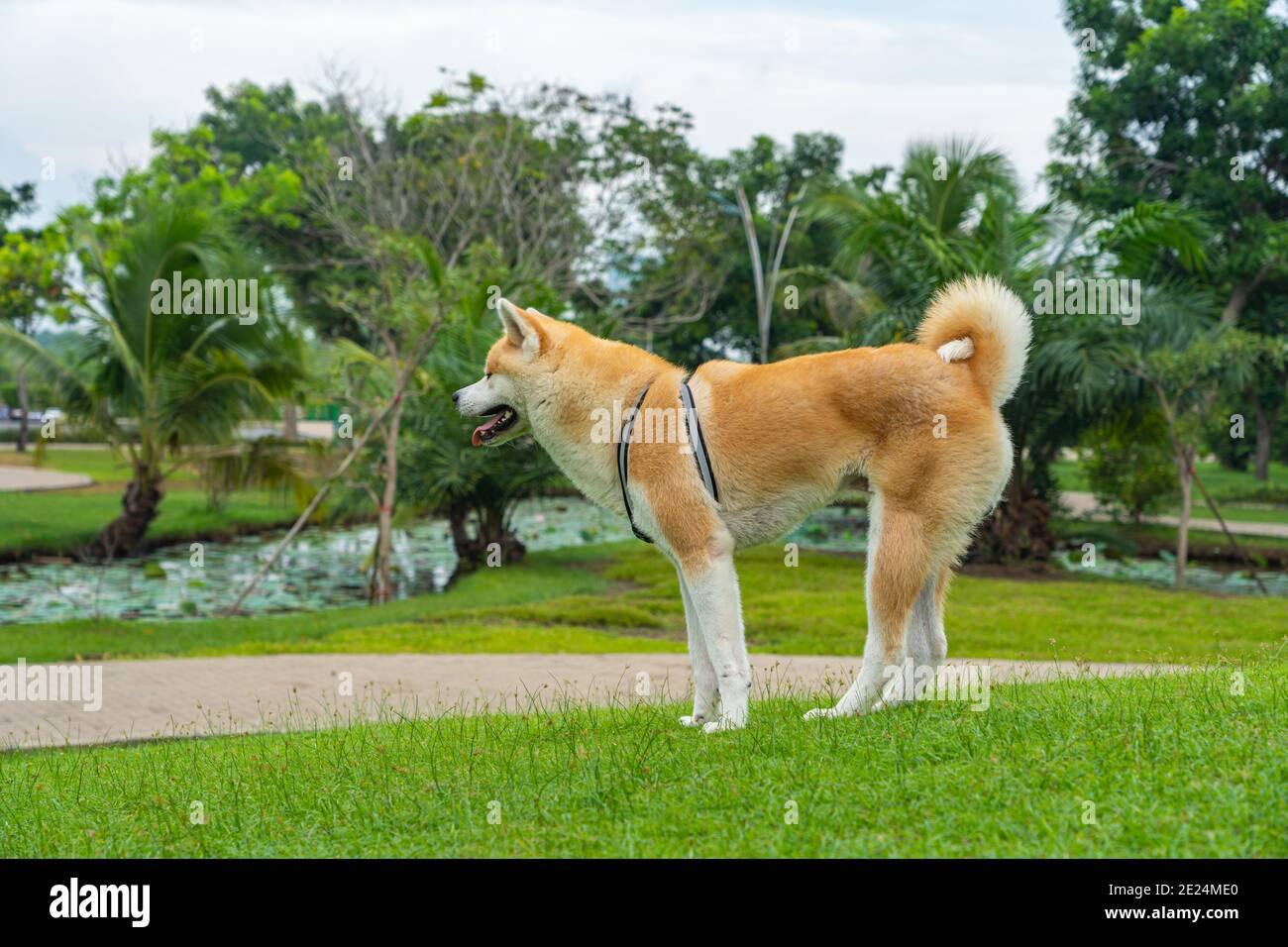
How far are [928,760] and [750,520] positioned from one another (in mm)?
1420

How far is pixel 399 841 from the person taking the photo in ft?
14.6

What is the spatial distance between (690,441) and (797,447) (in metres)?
0.50

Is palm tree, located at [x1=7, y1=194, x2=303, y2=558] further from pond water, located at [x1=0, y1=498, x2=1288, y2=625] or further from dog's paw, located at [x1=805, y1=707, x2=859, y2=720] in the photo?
dog's paw, located at [x1=805, y1=707, x2=859, y2=720]

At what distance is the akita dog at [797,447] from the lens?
547cm

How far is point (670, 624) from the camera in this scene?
14953 millimetres

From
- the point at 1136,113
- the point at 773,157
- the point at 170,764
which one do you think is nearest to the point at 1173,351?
the point at 1136,113

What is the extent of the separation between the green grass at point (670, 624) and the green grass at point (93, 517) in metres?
6.71

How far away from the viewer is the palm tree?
18.3 metres

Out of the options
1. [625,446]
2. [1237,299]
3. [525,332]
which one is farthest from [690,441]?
[1237,299]

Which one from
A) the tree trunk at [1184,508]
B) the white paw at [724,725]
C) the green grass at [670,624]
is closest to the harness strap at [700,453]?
the white paw at [724,725]

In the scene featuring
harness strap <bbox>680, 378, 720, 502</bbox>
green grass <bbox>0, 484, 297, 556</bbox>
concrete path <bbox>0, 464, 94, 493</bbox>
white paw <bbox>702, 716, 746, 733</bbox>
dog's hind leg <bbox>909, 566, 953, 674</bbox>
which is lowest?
green grass <bbox>0, 484, 297, 556</bbox>

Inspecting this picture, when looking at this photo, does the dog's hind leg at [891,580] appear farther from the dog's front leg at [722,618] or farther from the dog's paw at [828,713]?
the dog's front leg at [722,618]

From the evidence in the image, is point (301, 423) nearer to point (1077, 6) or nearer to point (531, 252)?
point (531, 252)

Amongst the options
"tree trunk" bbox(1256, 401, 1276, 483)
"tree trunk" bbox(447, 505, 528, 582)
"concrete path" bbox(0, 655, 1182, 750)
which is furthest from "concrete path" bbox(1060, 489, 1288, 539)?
"concrete path" bbox(0, 655, 1182, 750)
